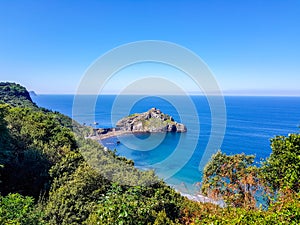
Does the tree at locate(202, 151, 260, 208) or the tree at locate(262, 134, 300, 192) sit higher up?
the tree at locate(262, 134, 300, 192)

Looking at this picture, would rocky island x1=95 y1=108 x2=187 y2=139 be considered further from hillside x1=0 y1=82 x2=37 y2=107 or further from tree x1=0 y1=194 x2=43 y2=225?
hillside x1=0 y1=82 x2=37 y2=107

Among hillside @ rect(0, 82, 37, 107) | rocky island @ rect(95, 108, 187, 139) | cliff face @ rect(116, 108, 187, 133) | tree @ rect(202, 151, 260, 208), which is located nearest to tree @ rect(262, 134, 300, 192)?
tree @ rect(202, 151, 260, 208)

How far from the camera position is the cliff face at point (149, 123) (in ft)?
113

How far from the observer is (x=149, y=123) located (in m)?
41.2

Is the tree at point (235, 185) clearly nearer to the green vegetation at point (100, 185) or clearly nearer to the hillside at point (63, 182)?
the green vegetation at point (100, 185)

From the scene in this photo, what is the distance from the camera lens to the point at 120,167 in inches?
400

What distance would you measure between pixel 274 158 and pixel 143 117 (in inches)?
1089

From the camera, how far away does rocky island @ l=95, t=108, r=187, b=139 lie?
34.3m

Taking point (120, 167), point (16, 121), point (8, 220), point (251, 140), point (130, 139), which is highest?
point (16, 121)

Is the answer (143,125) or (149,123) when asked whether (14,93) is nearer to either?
(143,125)

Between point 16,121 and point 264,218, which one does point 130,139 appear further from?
point 264,218

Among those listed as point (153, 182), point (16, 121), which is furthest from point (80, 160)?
point (16, 121)

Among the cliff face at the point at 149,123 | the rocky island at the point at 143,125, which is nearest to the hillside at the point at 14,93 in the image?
the rocky island at the point at 143,125

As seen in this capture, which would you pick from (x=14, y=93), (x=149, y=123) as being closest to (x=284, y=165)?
(x=149, y=123)
